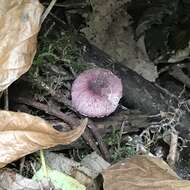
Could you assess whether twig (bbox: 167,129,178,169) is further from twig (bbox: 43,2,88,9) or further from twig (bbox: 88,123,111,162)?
twig (bbox: 43,2,88,9)

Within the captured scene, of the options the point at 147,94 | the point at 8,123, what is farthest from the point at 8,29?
the point at 147,94

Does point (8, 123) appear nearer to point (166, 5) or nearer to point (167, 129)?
point (167, 129)

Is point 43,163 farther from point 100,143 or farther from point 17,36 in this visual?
point 17,36

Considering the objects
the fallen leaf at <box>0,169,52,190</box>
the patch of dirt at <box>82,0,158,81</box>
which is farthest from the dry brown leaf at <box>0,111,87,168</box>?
the patch of dirt at <box>82,0,158,81</box>

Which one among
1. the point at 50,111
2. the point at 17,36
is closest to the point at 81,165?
the point at 50,111

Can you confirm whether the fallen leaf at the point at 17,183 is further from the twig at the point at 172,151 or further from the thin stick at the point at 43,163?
the twig at the point at 172,151

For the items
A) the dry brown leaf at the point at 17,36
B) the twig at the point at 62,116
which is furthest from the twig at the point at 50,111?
the dry brown leaf at the point at 17,36
